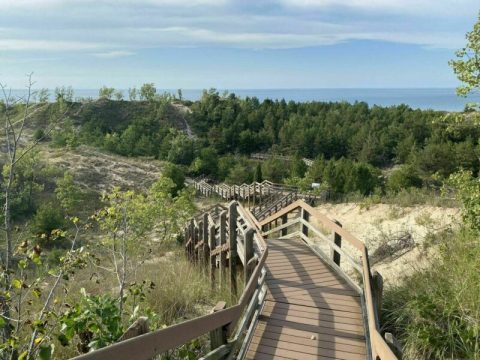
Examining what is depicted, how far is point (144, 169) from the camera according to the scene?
154ft

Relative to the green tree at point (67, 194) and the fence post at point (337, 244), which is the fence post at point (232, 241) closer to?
the fence post at point (337, 244)

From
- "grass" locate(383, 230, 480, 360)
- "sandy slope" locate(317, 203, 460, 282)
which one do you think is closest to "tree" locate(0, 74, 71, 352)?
"grass" locate(383, 230, 480, 360)

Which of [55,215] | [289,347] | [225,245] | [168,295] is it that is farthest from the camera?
[55,215]

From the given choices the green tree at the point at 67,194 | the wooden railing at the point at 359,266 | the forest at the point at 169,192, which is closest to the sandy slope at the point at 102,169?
the forest at the point at 169,192

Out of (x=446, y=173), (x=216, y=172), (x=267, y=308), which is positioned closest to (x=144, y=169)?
(x=216, y=172)

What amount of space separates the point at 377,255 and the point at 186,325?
9209mm

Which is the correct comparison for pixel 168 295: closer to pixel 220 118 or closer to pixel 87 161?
pixel 87 161

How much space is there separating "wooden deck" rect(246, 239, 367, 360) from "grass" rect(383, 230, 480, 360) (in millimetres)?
558

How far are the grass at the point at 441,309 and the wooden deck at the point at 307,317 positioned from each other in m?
0.56

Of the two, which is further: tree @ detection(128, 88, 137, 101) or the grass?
tree @ detection(128, 88, 137, 101)

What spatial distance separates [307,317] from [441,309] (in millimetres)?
1709

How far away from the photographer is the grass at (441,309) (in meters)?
4.90

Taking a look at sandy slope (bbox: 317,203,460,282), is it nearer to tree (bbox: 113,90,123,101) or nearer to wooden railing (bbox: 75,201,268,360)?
wooden railing (bbox: 75,201,268,360)

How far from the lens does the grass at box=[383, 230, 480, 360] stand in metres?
4.90
